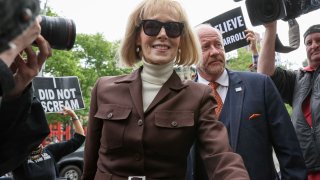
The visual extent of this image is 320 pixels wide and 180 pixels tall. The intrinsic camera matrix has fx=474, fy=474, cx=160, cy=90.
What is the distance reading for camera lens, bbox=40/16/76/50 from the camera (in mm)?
1815

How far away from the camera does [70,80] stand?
8734 mm

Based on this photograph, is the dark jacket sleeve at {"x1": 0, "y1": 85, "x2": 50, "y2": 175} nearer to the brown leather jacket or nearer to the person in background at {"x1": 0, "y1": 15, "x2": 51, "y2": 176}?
the person in background at {"x1": 0, "y1": 15, "x2": 51, "y2": 176}

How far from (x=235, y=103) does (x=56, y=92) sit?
584 centimetres

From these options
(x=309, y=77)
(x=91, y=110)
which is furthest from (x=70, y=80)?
(x=91, y=110)

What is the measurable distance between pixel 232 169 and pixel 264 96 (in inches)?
45.6

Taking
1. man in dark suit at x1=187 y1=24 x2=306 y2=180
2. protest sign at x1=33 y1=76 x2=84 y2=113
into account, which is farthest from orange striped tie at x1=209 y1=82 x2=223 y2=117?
protest sign at x1=33 y1=76 x2=84 y2=113

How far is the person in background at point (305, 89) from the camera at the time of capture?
10.3 ft

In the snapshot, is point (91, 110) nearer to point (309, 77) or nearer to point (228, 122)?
point (228, 122)

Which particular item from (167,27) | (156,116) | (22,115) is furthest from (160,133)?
(22,115)

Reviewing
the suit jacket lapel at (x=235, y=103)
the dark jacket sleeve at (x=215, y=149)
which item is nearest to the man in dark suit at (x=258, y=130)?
the suit jacket lapel at (x=235, y=103)

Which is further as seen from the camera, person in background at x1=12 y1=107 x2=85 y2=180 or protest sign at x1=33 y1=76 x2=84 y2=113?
protest sign at x1=33 y1=76 x2=84 y2=113

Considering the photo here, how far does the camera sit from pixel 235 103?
9.62 feet

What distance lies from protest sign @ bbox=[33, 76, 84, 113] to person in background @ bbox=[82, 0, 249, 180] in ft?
19.4

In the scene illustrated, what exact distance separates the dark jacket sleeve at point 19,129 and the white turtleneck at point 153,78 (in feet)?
1.89
